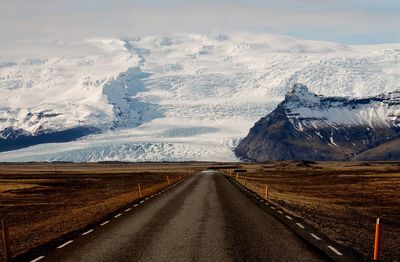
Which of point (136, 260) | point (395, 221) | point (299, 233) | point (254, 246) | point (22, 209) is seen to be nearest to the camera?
point (136, 260)

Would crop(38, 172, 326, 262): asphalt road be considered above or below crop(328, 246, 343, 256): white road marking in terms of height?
above

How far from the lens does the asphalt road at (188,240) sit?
739 inches

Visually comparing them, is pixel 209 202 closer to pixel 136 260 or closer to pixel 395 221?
pixel 395 221

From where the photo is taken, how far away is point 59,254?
19.4 m

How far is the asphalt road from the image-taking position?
739 inches

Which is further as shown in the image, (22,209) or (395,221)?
(22,209)

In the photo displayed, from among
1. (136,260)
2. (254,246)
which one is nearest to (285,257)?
(254,246)

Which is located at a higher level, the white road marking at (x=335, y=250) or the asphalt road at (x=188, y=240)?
the asphalt road at (x=188, y=240)

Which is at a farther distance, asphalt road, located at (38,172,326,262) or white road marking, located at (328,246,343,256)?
white road marking, located at (328,246,343,256)

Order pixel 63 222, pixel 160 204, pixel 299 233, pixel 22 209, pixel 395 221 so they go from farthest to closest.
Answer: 1. pixel 22 209
2. pixel 160 204
3. pixel 395 221
4. pixel 63 222
5. pixel 299 233

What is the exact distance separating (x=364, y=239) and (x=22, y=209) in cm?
2998

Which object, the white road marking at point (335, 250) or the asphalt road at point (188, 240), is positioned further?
the white road marking at point (335, 250)

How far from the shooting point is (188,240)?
22234 millimetres

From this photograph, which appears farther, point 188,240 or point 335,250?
point 188,240
